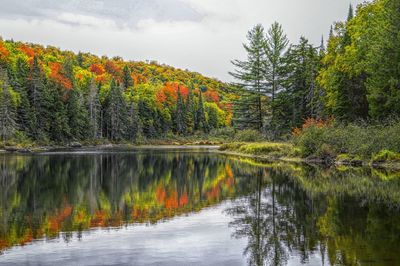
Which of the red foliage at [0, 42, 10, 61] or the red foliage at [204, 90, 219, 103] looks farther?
the red foliage at [204, 90, 219, 103]

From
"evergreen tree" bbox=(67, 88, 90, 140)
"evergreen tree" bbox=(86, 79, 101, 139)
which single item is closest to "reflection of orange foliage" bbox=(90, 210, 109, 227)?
"evergreen tree" bbox=(67, 88, 90, 140)

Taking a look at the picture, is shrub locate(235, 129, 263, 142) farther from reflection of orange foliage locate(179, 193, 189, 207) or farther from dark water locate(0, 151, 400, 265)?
reflection of orange foliage locate(179, 193, 189, 207)

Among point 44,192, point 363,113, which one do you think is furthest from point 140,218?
point 363,113

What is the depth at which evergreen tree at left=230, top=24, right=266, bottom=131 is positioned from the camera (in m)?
59.1

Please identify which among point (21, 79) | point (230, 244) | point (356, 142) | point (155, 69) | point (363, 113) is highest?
point (155, 69)

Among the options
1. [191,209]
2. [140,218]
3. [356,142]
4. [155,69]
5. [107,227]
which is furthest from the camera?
[155,69]

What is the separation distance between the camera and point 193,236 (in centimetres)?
1155

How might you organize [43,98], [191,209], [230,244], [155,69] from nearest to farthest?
[230,244] → [191,209] → [43,98] → [155,69]

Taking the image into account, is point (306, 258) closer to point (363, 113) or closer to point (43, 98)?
point (363, 113)

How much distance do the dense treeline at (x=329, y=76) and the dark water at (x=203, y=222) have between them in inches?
661

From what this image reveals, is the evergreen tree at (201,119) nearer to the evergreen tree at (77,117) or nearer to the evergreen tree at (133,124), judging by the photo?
the evergreen tree at (133,124)

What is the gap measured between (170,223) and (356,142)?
935 inches

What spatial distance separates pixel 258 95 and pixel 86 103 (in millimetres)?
57456

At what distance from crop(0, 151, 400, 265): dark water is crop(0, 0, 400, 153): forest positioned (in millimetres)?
17174
